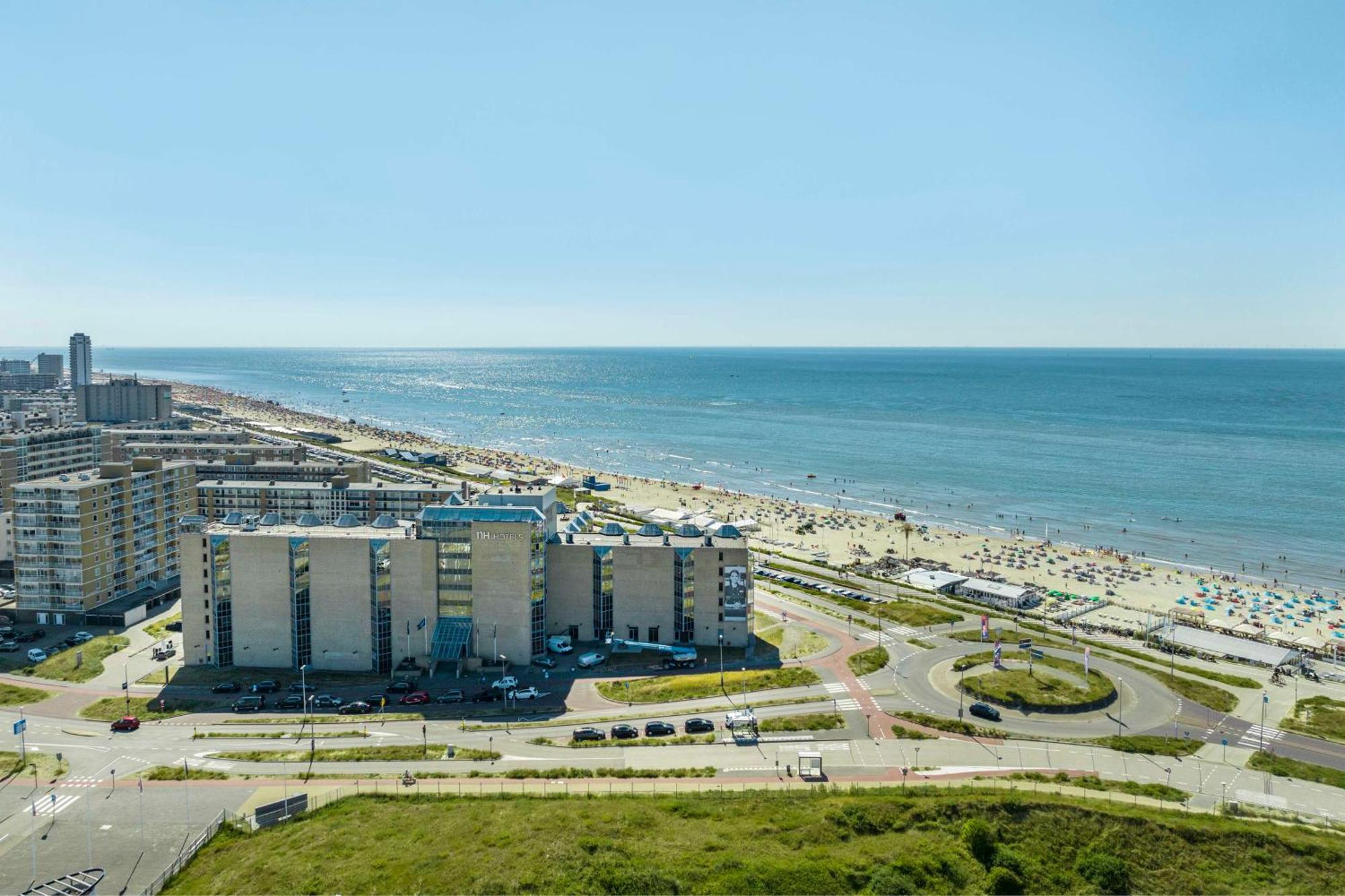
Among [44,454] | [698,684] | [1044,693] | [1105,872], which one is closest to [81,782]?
[698,684]

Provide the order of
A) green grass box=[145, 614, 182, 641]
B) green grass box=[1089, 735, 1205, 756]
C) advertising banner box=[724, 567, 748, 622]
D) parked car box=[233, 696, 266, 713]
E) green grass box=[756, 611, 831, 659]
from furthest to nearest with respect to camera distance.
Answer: green grass box=[145, 614, 182, 641]
advertising banner box=[724, 567, 748, 622]
green grass box=[756, 611, 831, 659]
parked car box=[233, 696, 266, 713]
green grass box=[1089, 735, 1205, 756]

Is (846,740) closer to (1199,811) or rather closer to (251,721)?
(1199,811)

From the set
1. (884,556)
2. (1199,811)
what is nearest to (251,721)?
(1199,811)

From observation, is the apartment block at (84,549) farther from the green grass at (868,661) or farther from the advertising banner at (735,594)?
the green grass at (868,661)

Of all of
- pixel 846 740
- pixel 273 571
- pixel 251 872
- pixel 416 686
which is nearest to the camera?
pixel 251 872

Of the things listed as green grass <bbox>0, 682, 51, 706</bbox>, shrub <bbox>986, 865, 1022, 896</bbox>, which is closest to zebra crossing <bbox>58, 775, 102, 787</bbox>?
green grass <bbox>0, 682, 51, 706</bbox>

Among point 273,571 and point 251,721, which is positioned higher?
point 273,571

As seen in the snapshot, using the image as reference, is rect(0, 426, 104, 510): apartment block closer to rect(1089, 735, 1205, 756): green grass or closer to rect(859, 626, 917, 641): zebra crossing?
rect(859, 626, 917, 641): zebra crossing

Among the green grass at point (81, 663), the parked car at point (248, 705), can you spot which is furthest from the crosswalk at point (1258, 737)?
the green grass at point (81, 663)
